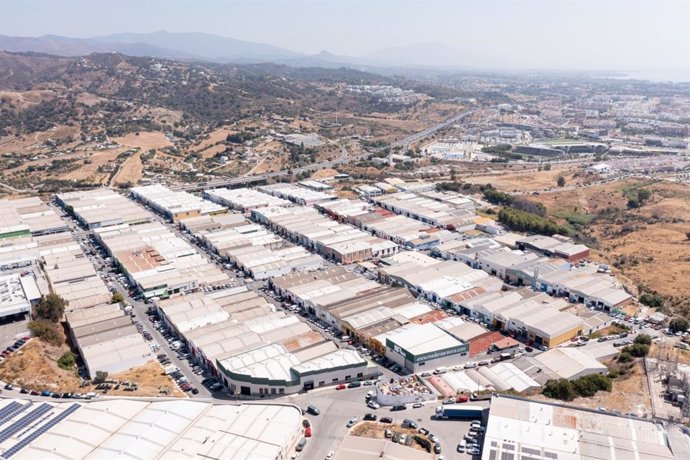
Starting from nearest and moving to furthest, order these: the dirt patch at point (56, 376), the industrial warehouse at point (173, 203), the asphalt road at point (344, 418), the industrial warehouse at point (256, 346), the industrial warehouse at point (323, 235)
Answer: the asphalt road at point (344, 418)
the dirt patch at point (56, 376)
the industrial warehouse at point (256, 346)
the industrial warehouse at point (323, 235)
the industrial warehouse at point (173, 203)

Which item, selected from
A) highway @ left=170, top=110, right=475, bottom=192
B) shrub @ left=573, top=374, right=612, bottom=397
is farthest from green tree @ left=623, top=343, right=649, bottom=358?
highway @ left=170, top=110, right=475, bottom=192

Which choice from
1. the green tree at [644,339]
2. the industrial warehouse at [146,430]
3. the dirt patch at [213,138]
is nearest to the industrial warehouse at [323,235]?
the green tree at [644,339]

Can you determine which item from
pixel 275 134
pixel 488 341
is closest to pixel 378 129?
pixel 275 134

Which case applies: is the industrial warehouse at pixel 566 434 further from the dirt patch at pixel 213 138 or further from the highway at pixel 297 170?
the dirt patch at pixel 213 138

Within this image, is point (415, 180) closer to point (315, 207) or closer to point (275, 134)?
point (315, 207)

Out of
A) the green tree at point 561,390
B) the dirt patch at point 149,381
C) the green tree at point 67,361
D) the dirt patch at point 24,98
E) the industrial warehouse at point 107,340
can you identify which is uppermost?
the dirt patch at point 24,98

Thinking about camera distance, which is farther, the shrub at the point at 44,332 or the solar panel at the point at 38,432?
the shrub at the point at 44,332

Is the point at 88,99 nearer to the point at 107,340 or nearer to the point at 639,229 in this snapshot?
the point at 107,340
